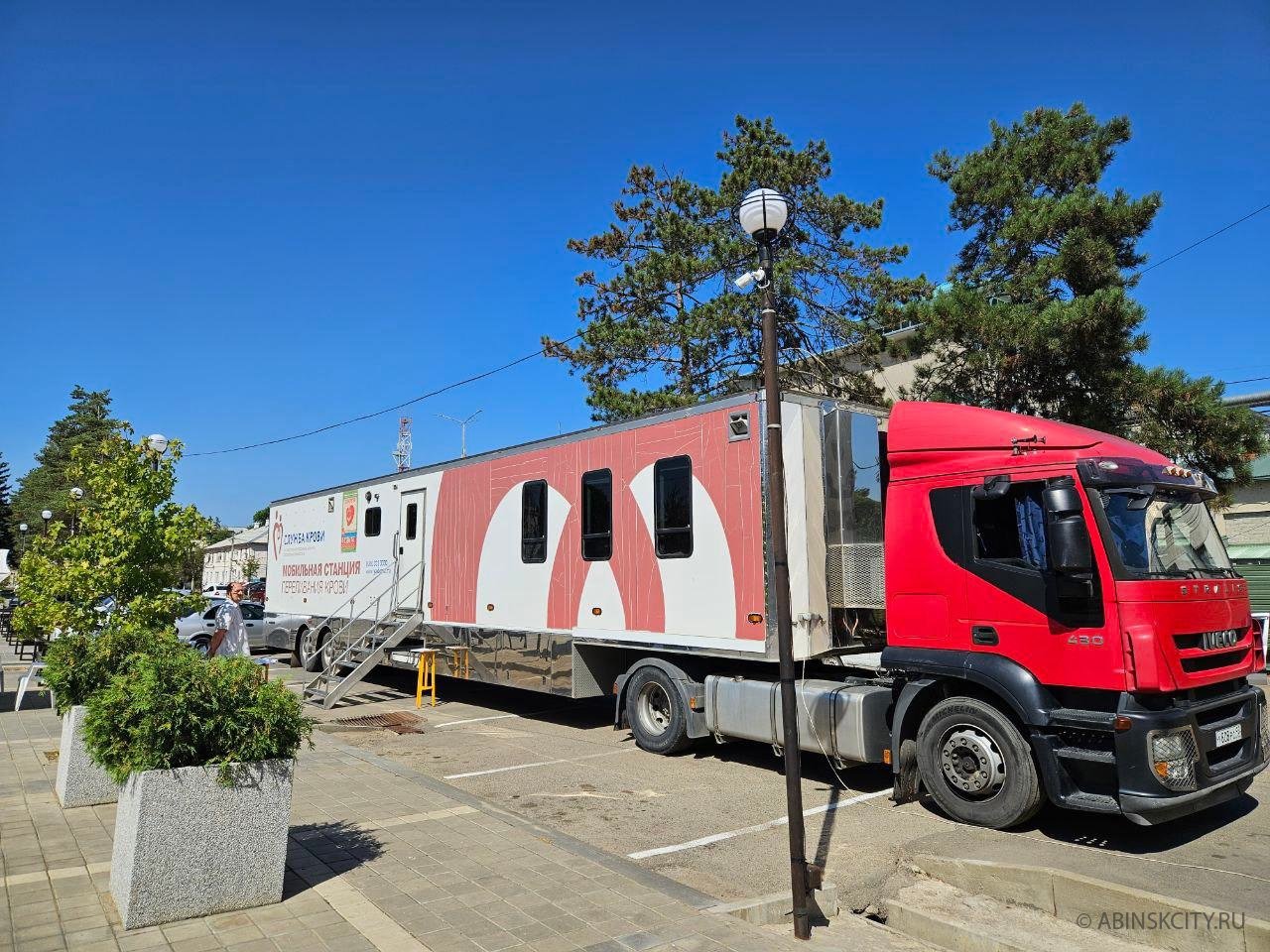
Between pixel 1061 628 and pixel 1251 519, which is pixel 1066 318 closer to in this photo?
pixel 1061 628

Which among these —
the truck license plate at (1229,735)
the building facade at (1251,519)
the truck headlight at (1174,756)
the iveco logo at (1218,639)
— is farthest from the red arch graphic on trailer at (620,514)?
the building facade at (1251,519)

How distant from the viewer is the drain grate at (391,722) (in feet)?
37.2

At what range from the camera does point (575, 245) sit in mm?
21344

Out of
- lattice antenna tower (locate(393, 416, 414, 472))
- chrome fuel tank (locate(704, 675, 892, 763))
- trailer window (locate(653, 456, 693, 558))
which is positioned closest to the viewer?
chrome fuel tank (locate(704, 675, 892, 763))

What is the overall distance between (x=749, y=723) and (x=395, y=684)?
9.33 meters

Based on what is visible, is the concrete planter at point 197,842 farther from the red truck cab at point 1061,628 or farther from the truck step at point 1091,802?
the truck step at point 1091,802

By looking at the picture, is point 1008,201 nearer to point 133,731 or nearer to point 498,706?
point 498,706

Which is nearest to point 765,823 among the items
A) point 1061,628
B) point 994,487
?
point 1061,628

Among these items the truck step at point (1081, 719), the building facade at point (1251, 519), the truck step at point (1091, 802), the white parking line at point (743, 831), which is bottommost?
the white parking line at point (743, 831)

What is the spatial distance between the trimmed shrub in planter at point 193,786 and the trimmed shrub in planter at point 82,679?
5.90 ft

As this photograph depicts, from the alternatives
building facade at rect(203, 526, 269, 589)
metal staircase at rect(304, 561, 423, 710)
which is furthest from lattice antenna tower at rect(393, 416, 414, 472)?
metal staircase at rect(304, 561, 423, 710)

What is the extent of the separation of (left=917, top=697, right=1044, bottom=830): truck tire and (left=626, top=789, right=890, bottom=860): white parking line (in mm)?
836

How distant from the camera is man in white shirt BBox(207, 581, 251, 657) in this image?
8820 millimetres

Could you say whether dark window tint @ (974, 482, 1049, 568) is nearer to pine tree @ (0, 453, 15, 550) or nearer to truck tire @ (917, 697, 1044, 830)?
truck tire @ (917, 697, 1044, 830)
